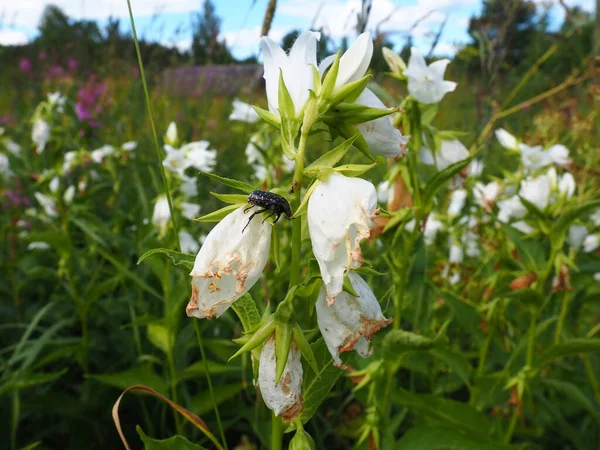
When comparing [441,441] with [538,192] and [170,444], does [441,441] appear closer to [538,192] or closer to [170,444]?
[170,444]

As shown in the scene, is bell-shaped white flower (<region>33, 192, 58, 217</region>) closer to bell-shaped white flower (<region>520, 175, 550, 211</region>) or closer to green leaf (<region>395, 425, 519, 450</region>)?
green leaf (<region>395, 425, 519, 450</region>)

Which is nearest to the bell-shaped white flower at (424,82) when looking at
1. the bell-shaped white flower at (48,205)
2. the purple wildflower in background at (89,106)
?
the bell-shaped white flower at (48,205)

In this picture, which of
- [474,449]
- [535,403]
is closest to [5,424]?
[474,449]

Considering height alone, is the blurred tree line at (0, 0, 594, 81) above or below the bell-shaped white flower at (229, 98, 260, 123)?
above

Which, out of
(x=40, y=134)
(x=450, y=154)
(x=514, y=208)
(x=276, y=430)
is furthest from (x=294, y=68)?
(x=40, y=134)

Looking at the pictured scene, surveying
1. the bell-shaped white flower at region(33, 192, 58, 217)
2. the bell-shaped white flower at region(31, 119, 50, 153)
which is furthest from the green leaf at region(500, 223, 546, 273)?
the bell-shaped white flower at region(31, 119, 50, 153)

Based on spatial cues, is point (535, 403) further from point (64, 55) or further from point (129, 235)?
point (64, 55)
